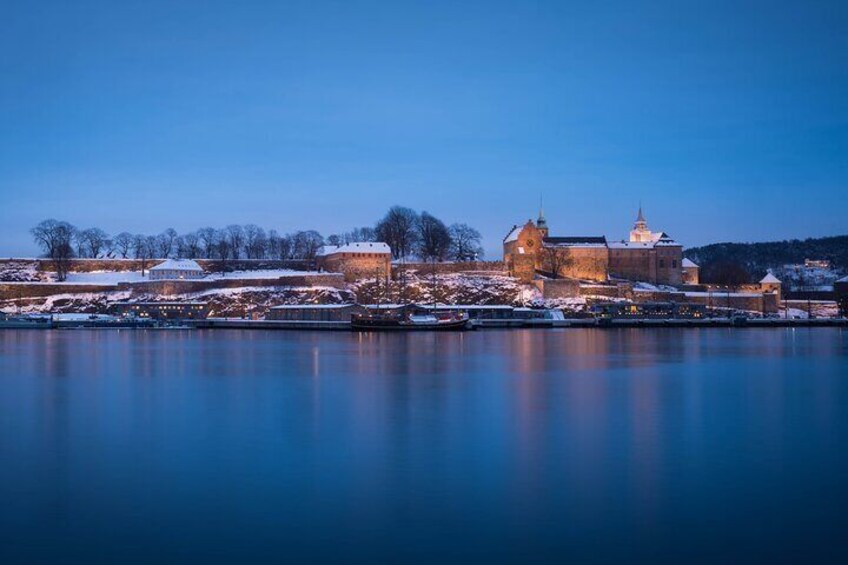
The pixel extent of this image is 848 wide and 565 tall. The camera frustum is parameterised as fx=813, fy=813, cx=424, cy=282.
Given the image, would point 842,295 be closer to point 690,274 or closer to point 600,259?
point 690,274

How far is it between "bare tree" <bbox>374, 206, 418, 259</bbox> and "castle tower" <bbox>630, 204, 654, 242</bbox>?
2201 cm

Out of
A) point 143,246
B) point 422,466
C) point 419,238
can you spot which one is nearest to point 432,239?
point 419,238

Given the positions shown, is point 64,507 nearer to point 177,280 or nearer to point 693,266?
point 177,280

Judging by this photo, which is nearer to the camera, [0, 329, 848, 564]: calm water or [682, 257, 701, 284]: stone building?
[0, 329, 848, 564]: calm water

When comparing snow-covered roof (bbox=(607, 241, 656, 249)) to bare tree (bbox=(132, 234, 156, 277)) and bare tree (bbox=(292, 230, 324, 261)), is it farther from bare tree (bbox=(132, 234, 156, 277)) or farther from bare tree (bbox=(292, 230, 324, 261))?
bare tree (bbox=(132, 234, 156, 277))

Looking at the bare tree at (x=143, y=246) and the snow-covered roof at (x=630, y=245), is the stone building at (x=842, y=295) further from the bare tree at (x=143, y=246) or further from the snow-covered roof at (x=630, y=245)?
the bare tree at (x=143, y=246)

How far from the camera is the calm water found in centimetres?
745

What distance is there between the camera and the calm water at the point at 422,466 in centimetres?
745

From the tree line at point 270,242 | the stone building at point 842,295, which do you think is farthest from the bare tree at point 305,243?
the stone building at point 842,295

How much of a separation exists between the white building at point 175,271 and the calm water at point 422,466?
42.1 meters

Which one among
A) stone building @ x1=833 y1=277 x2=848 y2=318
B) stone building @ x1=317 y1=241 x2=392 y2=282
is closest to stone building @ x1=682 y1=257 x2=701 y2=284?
stone building @ x1=833 y1=277 x2=848 y2=318

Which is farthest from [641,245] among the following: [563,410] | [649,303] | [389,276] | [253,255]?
[563,410]

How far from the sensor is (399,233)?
7488cm

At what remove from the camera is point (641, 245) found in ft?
226
